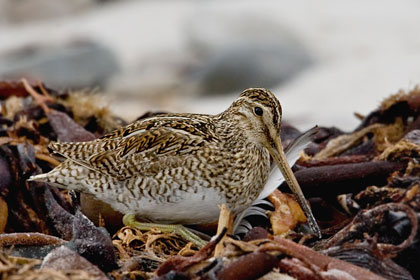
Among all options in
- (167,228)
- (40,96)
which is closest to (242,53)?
(40,96)

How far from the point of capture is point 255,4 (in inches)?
683

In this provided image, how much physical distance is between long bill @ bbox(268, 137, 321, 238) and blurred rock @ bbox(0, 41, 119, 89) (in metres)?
10.2

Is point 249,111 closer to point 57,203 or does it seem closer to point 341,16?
point 57,203

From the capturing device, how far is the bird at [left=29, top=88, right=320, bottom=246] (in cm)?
346

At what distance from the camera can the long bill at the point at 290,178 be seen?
3361 millimetres

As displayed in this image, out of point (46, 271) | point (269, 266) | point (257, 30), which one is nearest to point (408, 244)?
point (269, 266)

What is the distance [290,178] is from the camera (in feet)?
11.6

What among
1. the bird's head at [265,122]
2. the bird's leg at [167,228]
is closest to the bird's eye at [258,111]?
the bird's head at [265,122]

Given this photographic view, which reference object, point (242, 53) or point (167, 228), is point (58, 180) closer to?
point (167, 228)

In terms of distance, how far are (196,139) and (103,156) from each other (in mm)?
441

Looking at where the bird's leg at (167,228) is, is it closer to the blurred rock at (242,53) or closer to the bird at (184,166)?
the bird at (184,166)

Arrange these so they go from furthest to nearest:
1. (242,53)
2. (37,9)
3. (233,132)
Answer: (37,9), (242,53), (233,132)

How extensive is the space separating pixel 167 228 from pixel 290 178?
592 millimetres

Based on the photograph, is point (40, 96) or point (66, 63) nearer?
point (40, 96)
